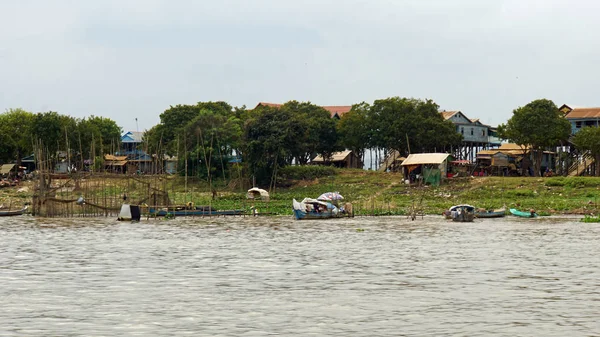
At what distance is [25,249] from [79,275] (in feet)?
29.9

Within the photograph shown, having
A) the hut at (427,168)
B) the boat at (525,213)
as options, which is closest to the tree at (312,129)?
the hut at (427,168)

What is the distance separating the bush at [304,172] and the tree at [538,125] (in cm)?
1497

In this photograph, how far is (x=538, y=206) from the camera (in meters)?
53.6

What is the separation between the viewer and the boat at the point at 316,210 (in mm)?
50719

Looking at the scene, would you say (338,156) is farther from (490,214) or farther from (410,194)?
(490,214)

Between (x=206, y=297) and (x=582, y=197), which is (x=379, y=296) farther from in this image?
(x=582, y=197)

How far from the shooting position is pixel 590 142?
66.9m

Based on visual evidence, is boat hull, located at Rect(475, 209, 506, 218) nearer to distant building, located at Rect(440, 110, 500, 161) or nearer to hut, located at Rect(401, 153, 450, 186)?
hut, located at Rect(401, 153, 450, 186)

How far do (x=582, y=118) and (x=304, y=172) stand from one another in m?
27.5

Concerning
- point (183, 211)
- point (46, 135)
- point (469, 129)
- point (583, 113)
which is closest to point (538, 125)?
point (583, 113)

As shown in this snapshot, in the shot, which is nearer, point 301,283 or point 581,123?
point 301,283

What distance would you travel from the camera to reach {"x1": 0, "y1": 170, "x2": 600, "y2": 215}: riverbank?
54500 millimetres

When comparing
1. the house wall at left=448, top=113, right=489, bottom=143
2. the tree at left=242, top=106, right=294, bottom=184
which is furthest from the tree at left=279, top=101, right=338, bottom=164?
the house wall at left=448, top=113, right=489, bottom=143

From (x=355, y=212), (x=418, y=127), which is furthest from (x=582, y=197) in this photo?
(x=418, y=127)
